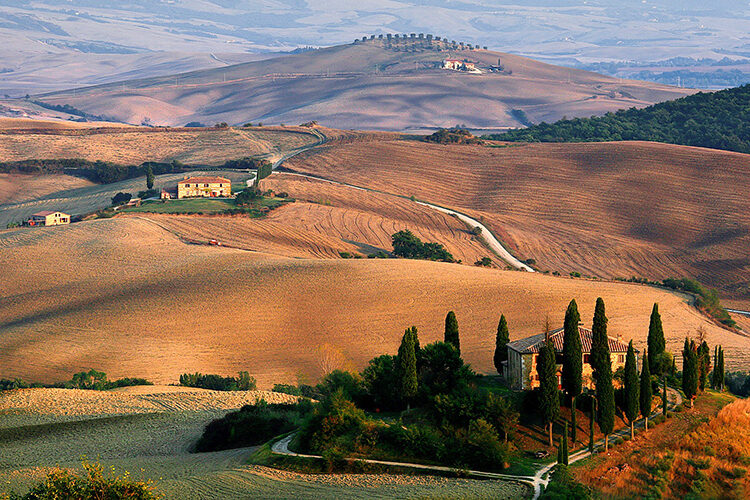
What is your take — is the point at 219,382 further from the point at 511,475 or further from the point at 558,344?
the point at 511,475

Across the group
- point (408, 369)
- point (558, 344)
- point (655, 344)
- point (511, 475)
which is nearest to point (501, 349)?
point (558, 344)

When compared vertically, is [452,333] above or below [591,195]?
above

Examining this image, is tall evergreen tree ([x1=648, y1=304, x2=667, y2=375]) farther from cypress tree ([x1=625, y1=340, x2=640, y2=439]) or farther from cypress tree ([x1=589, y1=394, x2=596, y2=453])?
cypress tree ([x1=589, y1=394, x2=596, y2=453])

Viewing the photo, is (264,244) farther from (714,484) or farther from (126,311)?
(714,484)

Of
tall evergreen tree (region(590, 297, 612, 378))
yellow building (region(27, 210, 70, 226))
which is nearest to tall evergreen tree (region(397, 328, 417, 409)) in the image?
tall evergreen tree (region(590, 297, 612, 378))

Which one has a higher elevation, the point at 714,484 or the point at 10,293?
the point at 714,484

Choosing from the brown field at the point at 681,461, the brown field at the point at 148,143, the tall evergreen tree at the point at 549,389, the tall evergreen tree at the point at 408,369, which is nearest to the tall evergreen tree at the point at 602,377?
the brown field at the point at 681,461

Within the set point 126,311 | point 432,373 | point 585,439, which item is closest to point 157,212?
point 126,311
